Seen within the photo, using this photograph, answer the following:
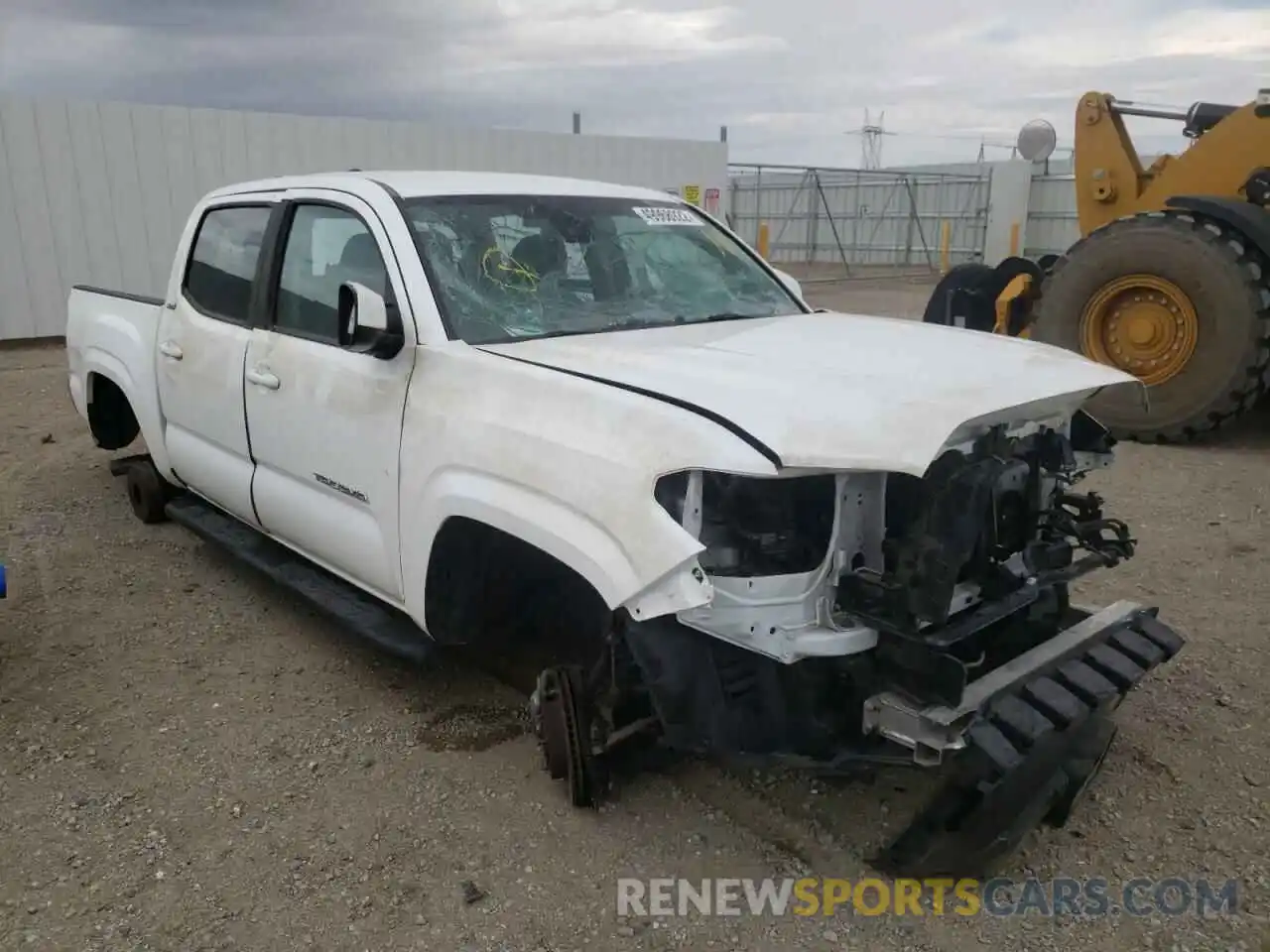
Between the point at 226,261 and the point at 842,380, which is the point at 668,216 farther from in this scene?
the point at 226,261

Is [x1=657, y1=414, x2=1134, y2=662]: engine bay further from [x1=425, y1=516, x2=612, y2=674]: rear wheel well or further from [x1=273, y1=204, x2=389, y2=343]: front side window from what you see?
[x1=273, y1=204, x2=389, y2=343]: front side window

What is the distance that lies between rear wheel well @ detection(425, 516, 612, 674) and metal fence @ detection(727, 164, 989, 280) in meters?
21.9

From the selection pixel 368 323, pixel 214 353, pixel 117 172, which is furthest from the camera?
pixel 117 172

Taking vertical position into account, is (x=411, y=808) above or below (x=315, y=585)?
below

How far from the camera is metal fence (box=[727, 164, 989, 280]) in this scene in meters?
24.9

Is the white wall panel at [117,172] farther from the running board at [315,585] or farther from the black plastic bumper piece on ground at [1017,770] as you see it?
the black plastic bumper piece on ground at [1017,770]

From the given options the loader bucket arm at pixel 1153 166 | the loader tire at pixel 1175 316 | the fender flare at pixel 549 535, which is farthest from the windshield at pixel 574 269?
the loader bucket arm at pixel 1153 166

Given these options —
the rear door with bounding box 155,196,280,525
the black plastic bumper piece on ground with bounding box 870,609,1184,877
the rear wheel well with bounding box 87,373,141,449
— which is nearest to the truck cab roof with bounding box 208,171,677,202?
the rear door with bounding box 155,196,280,525

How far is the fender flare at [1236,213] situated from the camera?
6941 mm

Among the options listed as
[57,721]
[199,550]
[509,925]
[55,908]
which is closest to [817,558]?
[509,925]

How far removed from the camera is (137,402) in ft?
17.2

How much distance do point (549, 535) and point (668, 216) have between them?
205 cm

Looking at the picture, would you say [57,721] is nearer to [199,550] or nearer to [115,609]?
[115,609]

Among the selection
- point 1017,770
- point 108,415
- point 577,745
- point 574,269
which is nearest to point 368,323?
point 574,269
